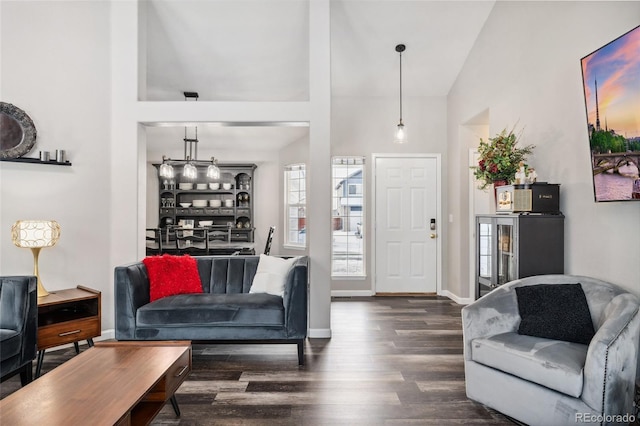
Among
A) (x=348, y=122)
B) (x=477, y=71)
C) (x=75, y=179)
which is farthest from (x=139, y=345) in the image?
(x=477, y=71)

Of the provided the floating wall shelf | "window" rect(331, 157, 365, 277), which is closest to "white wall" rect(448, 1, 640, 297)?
"window" rect(331, 157, 365, 277)

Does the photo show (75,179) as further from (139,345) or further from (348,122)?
(348,122)

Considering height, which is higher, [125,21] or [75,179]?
[125,21]

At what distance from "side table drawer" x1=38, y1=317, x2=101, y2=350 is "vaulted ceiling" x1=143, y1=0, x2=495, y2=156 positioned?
10.8 feet

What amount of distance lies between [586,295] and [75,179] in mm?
4272

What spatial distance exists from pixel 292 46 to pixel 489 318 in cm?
386

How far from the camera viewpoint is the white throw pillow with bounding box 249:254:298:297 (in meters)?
3.48

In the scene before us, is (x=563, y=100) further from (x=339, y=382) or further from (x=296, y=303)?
(x=339, y=382)

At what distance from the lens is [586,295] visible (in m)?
2.45

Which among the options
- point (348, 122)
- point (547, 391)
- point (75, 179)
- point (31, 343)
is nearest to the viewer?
point (547, 391)

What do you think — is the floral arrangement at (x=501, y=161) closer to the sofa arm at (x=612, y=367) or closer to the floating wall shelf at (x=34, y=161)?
the sofa arm at (x=612, y=367)

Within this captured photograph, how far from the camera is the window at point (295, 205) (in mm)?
6754

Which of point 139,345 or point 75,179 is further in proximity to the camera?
point 75,179

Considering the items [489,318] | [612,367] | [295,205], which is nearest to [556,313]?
[489,318]
